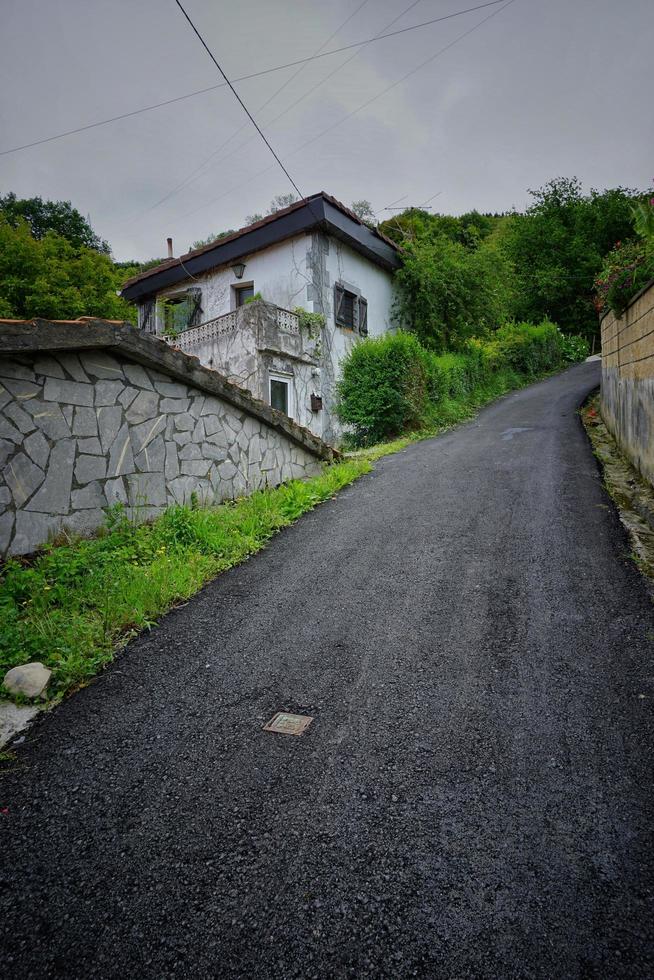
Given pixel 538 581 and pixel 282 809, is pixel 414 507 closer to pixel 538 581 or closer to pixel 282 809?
pixel 538 581

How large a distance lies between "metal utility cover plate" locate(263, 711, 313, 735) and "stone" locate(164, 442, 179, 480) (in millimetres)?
3844

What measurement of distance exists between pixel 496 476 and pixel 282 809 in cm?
607

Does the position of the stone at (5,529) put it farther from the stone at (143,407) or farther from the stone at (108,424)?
the stone at (143,407)

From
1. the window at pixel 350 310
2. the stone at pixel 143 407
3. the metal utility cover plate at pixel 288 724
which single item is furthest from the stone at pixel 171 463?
the window at pixel 350 310

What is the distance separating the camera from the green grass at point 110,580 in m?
3.31

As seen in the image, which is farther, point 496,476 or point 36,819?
point 496,476

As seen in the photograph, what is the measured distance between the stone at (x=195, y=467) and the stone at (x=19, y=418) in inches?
69.6

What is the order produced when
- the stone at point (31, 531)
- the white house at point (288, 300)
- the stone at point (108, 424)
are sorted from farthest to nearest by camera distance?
the white house at point (288, 300), the stone at point (108, 424), the stone at point (31, 531)

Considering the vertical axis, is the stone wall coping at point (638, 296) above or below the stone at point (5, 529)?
above

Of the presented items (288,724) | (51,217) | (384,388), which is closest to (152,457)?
(288,724)

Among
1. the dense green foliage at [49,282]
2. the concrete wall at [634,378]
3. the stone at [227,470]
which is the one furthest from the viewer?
the dense green foliage at [49,282]

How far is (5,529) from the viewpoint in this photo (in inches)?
172

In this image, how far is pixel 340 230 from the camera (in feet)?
44.8

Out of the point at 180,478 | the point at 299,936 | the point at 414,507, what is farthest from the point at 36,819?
the point at 414,507
